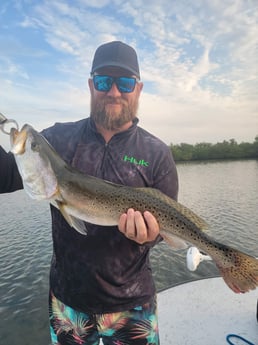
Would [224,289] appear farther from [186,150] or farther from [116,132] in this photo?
[186,150]

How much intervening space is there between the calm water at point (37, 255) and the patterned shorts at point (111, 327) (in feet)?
5.93

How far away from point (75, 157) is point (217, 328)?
14.4 feet

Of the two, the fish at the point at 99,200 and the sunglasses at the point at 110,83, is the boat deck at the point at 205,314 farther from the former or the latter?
the sunglasses at the point at 110,83

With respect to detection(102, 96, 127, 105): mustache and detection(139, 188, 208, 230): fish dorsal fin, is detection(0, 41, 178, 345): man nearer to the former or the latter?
detection(102, 96, 127, 105): mustache

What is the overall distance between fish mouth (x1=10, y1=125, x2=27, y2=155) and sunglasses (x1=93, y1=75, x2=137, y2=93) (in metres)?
0.98

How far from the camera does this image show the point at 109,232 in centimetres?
289

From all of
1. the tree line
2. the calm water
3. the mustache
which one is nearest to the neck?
the mustache

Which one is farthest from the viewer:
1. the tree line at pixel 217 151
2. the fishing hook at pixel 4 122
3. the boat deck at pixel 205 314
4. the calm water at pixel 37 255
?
the tree line at pixel 217 151

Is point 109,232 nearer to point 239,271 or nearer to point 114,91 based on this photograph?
point 239,271

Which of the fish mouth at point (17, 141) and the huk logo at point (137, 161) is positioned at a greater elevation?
the fish mouth at point (17, 141)

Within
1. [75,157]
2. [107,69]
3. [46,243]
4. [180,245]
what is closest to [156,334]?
[180,245]

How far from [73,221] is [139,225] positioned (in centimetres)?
60

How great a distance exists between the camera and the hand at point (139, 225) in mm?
2568

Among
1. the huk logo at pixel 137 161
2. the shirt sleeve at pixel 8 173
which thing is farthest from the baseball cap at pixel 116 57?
the shirt sleeve at pixel 8 173
